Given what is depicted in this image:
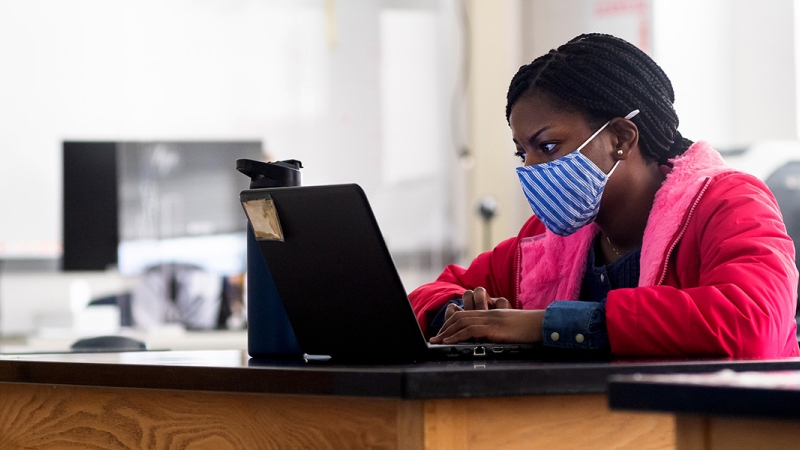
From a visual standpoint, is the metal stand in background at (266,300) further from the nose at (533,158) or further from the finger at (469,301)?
the nose at (533,158)

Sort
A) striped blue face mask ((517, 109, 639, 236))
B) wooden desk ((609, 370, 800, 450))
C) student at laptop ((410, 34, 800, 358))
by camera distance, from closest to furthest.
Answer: wooden desk ((609, 370, 800, 450)), student at laptop ((410, 34, 800, 358)), striped blue face mask ((517, 109, 639, 236))

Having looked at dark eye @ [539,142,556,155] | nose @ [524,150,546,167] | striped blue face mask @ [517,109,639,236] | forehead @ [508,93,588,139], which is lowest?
striped blue face mask @ [517,109,639,236]

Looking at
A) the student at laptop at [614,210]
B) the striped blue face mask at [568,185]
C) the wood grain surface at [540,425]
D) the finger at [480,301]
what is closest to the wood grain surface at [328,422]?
the wood grain surface at [540,425]

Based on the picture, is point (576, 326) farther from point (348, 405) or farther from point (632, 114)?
point (632, 114)

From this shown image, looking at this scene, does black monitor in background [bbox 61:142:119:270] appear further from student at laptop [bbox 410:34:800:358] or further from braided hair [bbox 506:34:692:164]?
braided hair [bbox 506:34:692:164]

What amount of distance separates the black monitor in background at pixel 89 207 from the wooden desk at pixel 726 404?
318 centimetres

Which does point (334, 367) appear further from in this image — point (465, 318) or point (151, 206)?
point (151, 206)

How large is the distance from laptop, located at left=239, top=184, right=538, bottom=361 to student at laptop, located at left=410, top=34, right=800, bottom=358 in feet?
0.62

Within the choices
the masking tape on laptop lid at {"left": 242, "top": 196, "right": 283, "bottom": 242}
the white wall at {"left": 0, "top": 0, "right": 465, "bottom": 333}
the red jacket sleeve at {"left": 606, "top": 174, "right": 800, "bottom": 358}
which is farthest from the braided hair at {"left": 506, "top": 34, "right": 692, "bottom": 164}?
the white wall at {"left": 0, "top": 0, "right": 465, "bottom": 333}

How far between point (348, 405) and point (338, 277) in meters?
0.17

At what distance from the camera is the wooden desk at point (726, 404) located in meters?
0.58

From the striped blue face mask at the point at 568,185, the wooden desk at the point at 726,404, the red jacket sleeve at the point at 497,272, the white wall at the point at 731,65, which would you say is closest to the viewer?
the wooden desk at the point at 726,404

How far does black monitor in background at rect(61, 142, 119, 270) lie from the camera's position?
360cm

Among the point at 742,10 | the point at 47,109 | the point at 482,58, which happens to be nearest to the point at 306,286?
the point at 742,10
